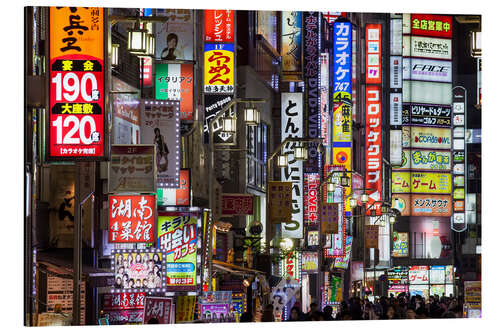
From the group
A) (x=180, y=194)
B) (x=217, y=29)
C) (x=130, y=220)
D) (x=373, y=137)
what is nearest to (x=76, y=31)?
(x=130, y=220)

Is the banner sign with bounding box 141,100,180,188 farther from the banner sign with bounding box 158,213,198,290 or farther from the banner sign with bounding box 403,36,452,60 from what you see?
the banner sign with bounding box 403,36,452,60

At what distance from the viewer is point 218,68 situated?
69.5ft

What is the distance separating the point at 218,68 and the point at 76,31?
8.63 metres

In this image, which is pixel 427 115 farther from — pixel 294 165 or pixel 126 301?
pixel 126 301

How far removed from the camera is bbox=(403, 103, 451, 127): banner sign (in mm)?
56094

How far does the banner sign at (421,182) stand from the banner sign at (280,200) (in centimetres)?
3199

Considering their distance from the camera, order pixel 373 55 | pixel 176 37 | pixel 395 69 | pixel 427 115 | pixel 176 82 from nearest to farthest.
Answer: pixel 176 82 < pixel 176 37 < pixel 373 55 < pixel 395 69 < pixel 427 115

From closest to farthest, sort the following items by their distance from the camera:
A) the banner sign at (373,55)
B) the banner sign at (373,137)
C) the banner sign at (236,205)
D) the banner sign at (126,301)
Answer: the banner sign at (126,301) < the banner sign at (236,205) < the banner sign at (373,55) < the banner sign at (373,137)

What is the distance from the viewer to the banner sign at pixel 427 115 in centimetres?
5609

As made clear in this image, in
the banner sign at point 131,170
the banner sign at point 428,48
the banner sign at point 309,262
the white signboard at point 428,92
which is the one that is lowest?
the banner sign at point 309,262

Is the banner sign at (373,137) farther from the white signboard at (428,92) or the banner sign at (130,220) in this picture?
the banner sign at (130,220)

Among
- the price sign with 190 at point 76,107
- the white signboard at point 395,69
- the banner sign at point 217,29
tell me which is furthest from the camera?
the white signboard at point 395,69

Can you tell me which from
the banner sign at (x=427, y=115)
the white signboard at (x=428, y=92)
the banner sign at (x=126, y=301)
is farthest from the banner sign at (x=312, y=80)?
the white signboard at (x=428, y=92)

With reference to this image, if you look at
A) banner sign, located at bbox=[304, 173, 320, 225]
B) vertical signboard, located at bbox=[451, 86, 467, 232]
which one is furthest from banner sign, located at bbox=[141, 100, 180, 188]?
vertical signboard, located at bbox=[451, 86, 467, 232]
